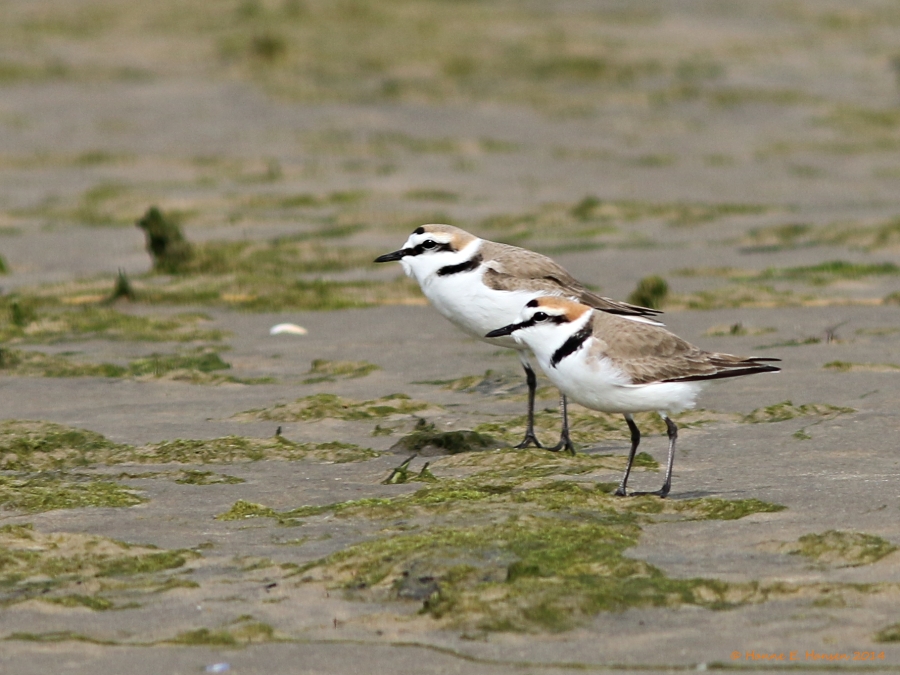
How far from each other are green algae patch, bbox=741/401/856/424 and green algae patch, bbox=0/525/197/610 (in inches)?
126

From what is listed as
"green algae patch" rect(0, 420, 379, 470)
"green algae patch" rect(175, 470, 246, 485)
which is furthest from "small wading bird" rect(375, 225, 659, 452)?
"green algae patch" rect(175, 470, 246, 485)

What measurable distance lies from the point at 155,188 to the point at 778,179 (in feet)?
22.5

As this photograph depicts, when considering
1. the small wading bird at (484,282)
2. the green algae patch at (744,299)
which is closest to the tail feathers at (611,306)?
the small wading bird at (484,282)

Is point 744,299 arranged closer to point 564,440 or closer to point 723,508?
point 564,440

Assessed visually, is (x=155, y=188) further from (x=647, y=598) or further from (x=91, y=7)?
(x=647, y=598)

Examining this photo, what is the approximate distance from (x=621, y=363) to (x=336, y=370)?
316 centimetres

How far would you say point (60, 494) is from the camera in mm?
5871

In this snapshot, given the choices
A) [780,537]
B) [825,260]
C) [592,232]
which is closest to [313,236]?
[592,232]

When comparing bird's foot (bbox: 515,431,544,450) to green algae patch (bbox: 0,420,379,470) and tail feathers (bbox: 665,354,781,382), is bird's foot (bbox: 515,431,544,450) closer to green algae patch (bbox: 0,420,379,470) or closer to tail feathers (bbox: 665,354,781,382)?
→ green algae patch (bbox: 0,420,379,470)

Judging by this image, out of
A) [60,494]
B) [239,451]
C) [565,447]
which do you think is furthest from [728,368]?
[60,494]

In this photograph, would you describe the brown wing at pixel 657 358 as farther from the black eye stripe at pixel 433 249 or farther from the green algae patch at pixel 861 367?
the green algae patch at pixel 861 367

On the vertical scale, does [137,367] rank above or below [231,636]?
below

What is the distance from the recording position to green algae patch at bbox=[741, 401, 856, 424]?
706 centimetres

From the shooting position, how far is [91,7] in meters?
22.3
